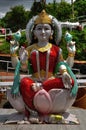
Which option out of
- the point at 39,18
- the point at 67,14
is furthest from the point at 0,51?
the point at 67,14

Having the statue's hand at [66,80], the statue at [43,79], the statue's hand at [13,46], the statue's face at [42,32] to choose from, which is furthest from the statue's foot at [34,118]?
the statue's face at [42,32]

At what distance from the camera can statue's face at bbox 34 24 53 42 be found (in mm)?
5270

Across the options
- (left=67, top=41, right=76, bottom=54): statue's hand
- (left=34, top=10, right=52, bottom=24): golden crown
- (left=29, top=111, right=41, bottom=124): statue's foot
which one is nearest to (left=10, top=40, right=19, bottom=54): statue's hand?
(left=34, top=10, right=52, bottom=24): golden crown

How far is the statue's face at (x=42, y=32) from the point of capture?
17.3 feet

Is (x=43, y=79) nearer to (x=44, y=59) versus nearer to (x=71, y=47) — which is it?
(x=44, y=59)

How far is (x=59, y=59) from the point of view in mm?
5273

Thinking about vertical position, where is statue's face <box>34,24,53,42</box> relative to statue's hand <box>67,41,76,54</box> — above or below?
above

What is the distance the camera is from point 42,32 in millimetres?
5266

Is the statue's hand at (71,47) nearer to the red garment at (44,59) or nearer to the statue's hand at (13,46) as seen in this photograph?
the red garment at (44,59)

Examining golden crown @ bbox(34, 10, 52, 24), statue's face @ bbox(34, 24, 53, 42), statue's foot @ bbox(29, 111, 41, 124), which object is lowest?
statue's foot @ bbox(29, 111, 41, 124)

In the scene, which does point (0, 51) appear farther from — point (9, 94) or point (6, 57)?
point (9, 94)

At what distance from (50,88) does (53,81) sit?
0.09 m

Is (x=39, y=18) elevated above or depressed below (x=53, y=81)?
above

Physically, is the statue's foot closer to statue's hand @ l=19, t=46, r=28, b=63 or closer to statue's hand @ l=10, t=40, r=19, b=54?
statue's hand @ l=19, t=46, r=28, b=63
